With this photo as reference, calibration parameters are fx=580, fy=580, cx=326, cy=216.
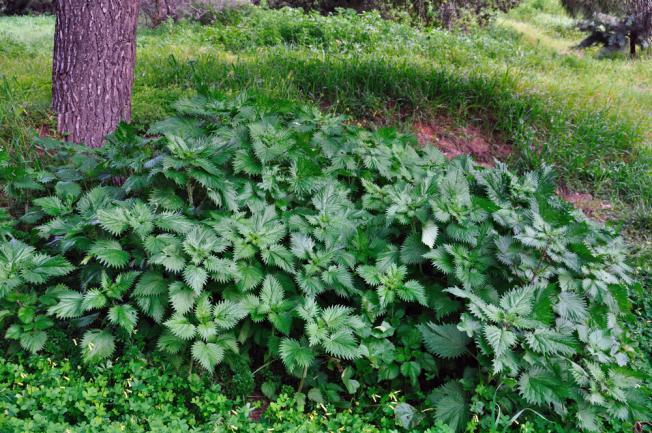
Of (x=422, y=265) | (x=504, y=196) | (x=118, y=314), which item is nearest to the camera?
(x=118, y=314)

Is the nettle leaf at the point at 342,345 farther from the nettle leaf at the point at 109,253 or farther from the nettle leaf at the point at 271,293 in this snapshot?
the nettle leaf at the point at 109,253

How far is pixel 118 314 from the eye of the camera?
268 cm

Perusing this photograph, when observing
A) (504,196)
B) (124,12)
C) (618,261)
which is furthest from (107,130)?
(618,261)

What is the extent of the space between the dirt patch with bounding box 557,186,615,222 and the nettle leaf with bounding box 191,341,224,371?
3706 millimetres

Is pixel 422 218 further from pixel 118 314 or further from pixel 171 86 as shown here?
pixel 171 86

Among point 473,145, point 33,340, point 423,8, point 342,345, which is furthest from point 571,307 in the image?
point 423,8

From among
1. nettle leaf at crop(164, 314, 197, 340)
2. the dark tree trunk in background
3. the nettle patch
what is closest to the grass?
the dark tree trunk in background

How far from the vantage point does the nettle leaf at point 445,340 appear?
279 centimetres

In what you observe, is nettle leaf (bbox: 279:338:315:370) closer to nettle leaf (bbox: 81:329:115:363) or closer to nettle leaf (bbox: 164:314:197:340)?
nettle leaf (bbox: 164:314:197:340)

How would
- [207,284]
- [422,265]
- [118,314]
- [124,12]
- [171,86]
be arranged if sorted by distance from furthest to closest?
[171,86]
[124,12]
[422,265]
[207,284]
[118,314]

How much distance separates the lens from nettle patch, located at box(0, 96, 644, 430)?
269cm

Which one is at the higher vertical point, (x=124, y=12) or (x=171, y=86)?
(x=124, y=12)

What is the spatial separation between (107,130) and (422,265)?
8.66ft

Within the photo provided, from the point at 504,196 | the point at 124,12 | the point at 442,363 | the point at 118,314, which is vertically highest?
the point at 124,12
